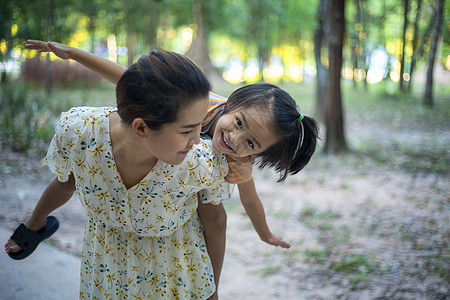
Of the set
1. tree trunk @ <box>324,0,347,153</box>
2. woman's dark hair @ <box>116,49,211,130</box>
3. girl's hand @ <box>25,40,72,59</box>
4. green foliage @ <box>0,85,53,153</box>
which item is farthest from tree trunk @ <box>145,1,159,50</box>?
woman's dark hair @ <box>116,49,211,130</box>

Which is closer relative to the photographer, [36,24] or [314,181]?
[314,181]

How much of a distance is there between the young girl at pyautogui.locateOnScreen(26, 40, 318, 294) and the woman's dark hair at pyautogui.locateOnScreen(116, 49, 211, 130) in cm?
24

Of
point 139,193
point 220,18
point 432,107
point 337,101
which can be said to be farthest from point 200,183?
point 220,18

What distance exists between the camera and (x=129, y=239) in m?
1.22

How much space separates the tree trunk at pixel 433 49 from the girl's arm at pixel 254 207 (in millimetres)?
4689

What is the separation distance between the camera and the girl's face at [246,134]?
1191 mm

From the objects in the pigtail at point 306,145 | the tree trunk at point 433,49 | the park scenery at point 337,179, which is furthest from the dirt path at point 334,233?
the tree trunk at point 433,49

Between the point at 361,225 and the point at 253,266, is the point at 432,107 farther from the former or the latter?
the point at 253,266

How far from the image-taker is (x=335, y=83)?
5426 millimetres

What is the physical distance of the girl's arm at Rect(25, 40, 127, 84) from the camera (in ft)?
4.30

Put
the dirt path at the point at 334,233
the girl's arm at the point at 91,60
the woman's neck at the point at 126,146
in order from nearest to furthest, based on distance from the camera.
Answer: the woman's neck at the point at 126,146 → the girl's arm at the point at 91,60 → the dirt path at the point at 334,233

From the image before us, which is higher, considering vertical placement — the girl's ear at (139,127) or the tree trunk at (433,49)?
the girl's ear at (139,127)

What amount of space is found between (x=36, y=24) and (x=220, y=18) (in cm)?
821

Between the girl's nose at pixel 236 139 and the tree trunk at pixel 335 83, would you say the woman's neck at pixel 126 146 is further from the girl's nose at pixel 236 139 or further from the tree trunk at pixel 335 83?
the tree trunk at pixel 335 83
